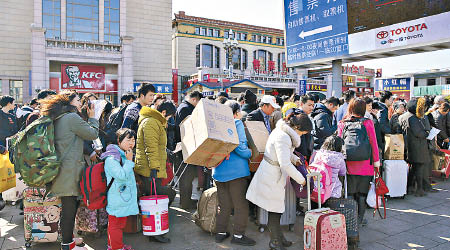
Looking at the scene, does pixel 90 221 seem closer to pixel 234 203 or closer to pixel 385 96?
pixel 234 203

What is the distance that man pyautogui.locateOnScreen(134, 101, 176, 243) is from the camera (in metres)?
3.94

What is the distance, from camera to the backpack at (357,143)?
4266mm

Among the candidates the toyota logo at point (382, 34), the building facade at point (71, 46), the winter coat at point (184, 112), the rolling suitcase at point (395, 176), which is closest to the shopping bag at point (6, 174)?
the winter coat at point (184, 112)

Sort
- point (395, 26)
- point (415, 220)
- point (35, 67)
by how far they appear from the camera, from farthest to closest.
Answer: point (35, 67) < point (395, 26) < point (415, 220)

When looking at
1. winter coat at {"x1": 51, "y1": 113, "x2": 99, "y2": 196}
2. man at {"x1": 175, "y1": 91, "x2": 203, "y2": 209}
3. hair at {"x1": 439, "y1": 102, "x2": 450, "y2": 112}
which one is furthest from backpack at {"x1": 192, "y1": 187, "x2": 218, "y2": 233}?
hair at {"x1": 439, "y1": 102, "x2": 450, "y2": 112}

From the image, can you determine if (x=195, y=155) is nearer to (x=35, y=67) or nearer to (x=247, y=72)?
(x=35, y=67)

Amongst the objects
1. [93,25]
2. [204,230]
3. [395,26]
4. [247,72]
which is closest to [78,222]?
[204,230]

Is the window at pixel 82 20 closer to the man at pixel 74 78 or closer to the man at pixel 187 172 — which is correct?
the man at pixel 74 78

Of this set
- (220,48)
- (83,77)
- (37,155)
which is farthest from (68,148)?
(220,48)

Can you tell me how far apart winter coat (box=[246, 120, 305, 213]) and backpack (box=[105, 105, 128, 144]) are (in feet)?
8.75

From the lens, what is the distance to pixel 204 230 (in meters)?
4.39

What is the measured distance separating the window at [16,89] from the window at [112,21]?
265 inches

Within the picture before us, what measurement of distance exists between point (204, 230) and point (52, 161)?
2.19m

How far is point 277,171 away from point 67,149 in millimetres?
2396
